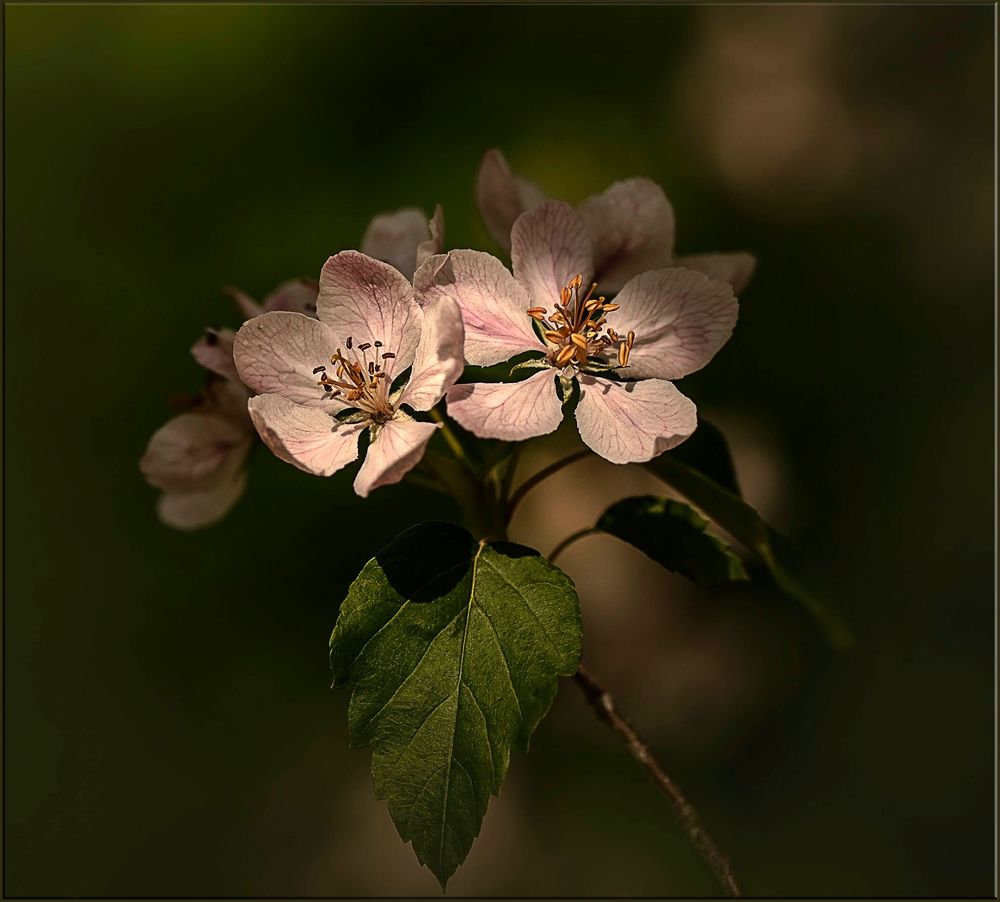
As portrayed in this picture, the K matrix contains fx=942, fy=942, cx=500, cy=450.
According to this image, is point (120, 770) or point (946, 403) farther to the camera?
point (946, 403)

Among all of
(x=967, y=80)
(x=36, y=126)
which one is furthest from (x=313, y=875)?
(x=967, y=80)

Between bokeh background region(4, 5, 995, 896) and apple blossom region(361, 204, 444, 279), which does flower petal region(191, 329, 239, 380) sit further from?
bokeh background region(4, 5, 995, 896)

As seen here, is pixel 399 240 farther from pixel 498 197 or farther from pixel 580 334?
pixel 580 334

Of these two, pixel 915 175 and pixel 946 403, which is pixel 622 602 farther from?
pixel 915 175

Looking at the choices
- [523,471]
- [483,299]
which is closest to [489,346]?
[483,299]

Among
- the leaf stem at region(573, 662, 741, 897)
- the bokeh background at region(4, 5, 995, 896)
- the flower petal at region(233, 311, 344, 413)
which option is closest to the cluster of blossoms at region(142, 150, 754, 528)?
the flower petal at region(233, 311, 344, 413)

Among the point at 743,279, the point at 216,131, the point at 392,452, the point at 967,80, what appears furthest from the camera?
the point at 967,80

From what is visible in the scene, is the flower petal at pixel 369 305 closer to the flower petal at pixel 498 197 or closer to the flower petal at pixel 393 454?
the flower petal at pixel 393 454
